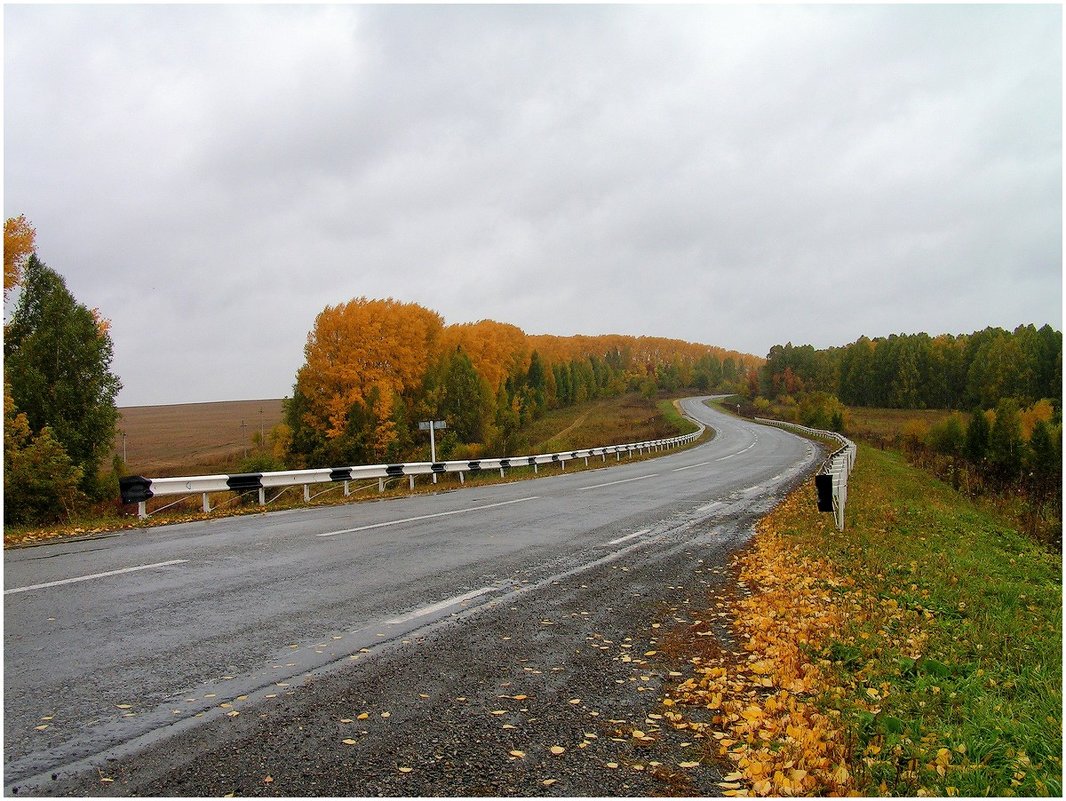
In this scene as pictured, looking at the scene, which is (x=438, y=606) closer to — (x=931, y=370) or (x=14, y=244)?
(x=14, y=244)

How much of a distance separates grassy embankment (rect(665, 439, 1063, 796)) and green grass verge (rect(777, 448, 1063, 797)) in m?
0.01

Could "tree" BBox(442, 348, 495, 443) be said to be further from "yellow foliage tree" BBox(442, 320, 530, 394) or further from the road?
the road

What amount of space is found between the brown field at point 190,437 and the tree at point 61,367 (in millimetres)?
25885

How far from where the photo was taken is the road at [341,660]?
11.5 ft

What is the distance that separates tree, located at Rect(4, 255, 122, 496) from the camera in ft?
104

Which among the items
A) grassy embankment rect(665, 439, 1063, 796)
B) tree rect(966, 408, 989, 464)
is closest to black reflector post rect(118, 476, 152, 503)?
grassy embankment rect(665, 439, 1063, 796)

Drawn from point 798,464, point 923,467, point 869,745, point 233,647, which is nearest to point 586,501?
point 233,647

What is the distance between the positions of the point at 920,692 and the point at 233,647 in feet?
15.6

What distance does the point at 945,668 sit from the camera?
16.6ft

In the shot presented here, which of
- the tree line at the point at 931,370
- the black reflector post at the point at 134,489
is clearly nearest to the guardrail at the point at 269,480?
the black reflector post at the point at 134,489

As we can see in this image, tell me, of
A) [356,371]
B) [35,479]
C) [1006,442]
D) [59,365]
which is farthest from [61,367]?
[1006,442]

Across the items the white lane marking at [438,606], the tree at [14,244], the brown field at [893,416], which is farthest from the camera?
the brown field at [893,416]

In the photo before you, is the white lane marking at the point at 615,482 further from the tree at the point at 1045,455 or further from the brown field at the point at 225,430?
the tree at the point at 1045,455

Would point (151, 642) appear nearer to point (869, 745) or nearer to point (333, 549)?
point (333, 549)
